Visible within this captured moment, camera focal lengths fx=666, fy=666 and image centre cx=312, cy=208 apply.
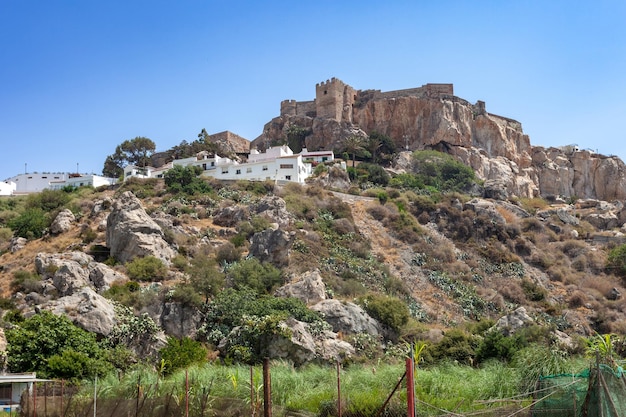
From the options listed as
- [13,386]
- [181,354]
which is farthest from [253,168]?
[13,386]

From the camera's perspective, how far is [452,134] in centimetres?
7494

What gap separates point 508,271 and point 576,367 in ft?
95.9

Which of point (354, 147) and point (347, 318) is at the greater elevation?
point (354, 147)

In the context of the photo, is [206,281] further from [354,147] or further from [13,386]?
[354,147]

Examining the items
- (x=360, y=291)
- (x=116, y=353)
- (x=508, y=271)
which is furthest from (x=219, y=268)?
(x=508, y=271)

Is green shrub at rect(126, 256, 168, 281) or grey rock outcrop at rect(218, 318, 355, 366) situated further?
green shrub at rect(126, 256, 168, 281)

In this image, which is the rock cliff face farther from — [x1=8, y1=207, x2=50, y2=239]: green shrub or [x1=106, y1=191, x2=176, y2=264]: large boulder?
[x1=106, y1=191, x2=176, y2=264]: large boulder

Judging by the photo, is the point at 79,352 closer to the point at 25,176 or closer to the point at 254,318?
the point at 254,318

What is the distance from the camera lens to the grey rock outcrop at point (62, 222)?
144 ft

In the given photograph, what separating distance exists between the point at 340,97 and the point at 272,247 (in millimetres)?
42764

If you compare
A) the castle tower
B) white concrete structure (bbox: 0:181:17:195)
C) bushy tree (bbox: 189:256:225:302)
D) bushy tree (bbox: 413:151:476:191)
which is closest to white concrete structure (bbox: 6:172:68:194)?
white concrete structure (bbox: 0:181:17:195)

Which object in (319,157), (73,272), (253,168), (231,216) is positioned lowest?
(73,272)

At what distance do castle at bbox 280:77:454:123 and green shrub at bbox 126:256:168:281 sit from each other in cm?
4328

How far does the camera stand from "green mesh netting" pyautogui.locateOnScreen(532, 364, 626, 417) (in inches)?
394
